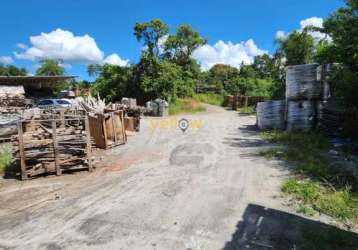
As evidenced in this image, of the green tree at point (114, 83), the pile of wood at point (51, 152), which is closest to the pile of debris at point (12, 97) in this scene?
the green tree at point (114, 83)

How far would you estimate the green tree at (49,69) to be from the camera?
5759cm

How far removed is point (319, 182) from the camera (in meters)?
7.26

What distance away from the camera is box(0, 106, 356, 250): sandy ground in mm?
4957

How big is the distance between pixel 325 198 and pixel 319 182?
1025 mm

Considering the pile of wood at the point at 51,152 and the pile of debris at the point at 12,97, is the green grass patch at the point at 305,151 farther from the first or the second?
the pile of debris at the point at 12,97

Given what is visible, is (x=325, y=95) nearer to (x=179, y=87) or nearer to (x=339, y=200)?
(x=339, y=200)

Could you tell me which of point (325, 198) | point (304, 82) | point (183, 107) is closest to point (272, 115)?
point (304, 82)

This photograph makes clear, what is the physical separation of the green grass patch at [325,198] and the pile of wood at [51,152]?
5.75 metres

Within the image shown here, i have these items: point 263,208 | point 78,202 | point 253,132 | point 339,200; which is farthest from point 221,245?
point 253,132

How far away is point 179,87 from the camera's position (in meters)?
31.9

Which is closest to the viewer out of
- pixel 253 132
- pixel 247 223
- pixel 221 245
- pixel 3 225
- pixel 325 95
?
pixel 221 245

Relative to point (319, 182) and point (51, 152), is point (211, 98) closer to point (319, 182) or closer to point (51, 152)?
point (51, 152)

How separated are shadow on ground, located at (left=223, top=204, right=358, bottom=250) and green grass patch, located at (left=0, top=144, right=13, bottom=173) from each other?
300 inches

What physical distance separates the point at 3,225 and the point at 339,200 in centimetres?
639
